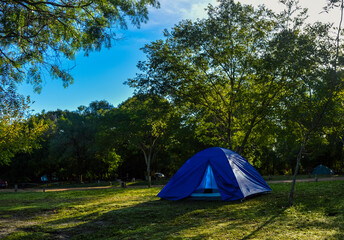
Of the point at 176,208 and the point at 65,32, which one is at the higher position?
the point at 65,32

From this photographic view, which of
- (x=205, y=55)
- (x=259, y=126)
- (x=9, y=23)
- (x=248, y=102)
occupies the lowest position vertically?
(x=259, y=126)

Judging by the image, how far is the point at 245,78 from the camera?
17.1 meters

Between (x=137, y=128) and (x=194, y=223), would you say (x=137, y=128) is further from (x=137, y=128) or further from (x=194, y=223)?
(x=194, y=223)

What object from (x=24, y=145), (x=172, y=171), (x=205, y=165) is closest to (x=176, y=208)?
(x=205, y=165)

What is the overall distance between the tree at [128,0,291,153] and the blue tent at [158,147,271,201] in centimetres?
448

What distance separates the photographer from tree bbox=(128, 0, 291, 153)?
15945mm

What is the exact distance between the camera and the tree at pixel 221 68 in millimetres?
15945

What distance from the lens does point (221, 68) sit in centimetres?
1744

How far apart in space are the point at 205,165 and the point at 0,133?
17.0 metres

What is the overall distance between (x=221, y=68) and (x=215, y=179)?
8.19 m

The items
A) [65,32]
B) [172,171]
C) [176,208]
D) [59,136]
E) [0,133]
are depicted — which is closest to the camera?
[65,32]

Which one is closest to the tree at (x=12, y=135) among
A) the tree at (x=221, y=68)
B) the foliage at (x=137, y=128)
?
the foliage at (x=137, y=128)

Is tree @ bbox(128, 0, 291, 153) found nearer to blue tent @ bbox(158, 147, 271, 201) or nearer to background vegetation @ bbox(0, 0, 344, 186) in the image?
background vegetation @ bbox(0, 0, 344, 186)

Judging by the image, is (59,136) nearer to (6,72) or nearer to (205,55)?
(205,55)
